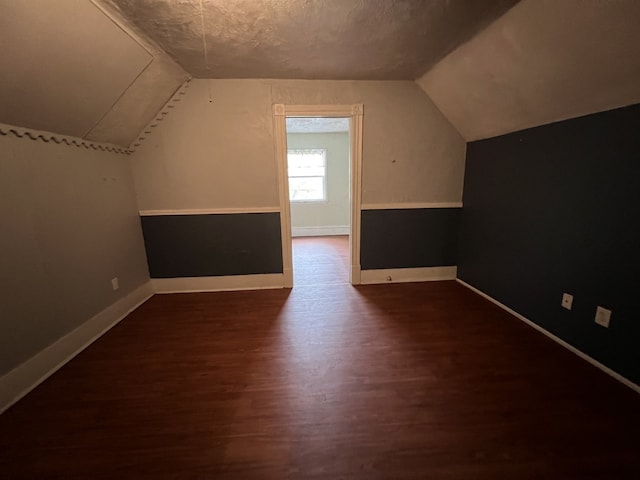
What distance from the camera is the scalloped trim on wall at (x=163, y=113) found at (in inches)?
106

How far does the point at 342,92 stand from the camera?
285cm

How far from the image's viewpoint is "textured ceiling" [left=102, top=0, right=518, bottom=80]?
161cm

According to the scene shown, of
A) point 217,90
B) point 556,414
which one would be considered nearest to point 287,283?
point 217,90

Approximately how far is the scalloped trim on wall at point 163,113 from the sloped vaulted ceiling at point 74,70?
0.19 m

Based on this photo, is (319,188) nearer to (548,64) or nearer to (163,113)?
(163,113)

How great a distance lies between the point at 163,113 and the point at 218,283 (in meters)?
1.88

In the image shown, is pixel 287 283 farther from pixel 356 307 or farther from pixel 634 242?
pixel 634 242

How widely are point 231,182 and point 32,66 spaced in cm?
162

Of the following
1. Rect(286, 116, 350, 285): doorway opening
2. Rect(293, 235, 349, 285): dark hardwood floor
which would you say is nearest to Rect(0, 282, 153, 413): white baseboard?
Rect(293, 235, 349, 285): dark hardwood floor

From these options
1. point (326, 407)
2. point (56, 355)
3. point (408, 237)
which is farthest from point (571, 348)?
point (56, 355)

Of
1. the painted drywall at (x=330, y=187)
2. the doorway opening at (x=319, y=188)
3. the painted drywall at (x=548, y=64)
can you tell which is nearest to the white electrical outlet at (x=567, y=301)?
the painted drywall at (x=548, y=64)

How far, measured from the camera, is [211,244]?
307 cm

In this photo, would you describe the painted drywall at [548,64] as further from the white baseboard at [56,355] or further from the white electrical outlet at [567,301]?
the white baseboard at [56,355]

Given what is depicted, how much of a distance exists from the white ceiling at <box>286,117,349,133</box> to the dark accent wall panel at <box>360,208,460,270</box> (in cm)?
248
